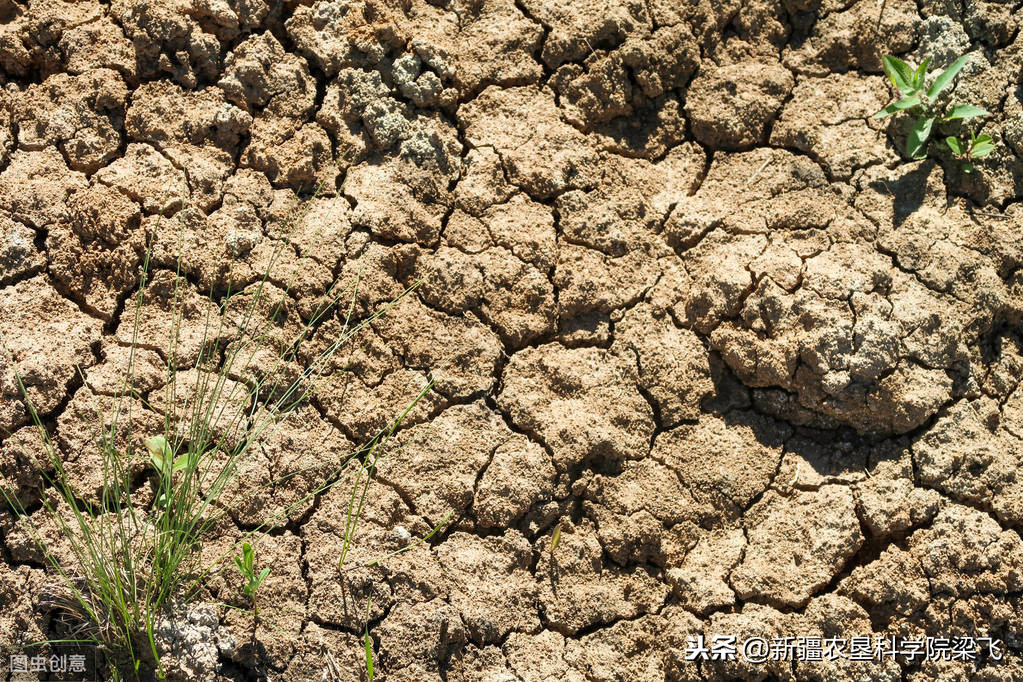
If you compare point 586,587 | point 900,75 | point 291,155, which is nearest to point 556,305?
point 586,587

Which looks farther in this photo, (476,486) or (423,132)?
(423,132)

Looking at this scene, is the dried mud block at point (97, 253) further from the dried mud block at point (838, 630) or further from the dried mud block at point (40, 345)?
the dried mud block at point (838, 630)

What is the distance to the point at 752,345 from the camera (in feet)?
8.69

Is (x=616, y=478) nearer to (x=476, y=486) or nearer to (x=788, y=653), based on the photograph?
(x=476, y=486)

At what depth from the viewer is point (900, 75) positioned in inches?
109

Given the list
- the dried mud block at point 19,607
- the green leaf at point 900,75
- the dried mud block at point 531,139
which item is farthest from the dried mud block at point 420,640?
the green leaf at point 900,75

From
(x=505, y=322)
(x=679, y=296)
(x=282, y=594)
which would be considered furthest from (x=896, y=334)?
(x=282, y=594)

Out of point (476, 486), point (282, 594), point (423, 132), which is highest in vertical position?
point (423, 132)

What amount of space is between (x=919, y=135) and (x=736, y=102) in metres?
0.54

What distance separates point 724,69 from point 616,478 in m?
1.31

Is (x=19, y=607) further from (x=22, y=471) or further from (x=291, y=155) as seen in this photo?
(x=291, y=155)

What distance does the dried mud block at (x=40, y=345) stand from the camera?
2.57 m

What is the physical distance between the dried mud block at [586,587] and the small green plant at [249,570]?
746mm

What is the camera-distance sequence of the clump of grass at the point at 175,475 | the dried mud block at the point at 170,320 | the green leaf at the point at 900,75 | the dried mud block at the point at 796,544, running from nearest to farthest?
the clump of grass at the point at 175,475
the dried mud block at the point at 796,544
the dried mud block at the point at 170,320
the green leaf at the point at 900,75
